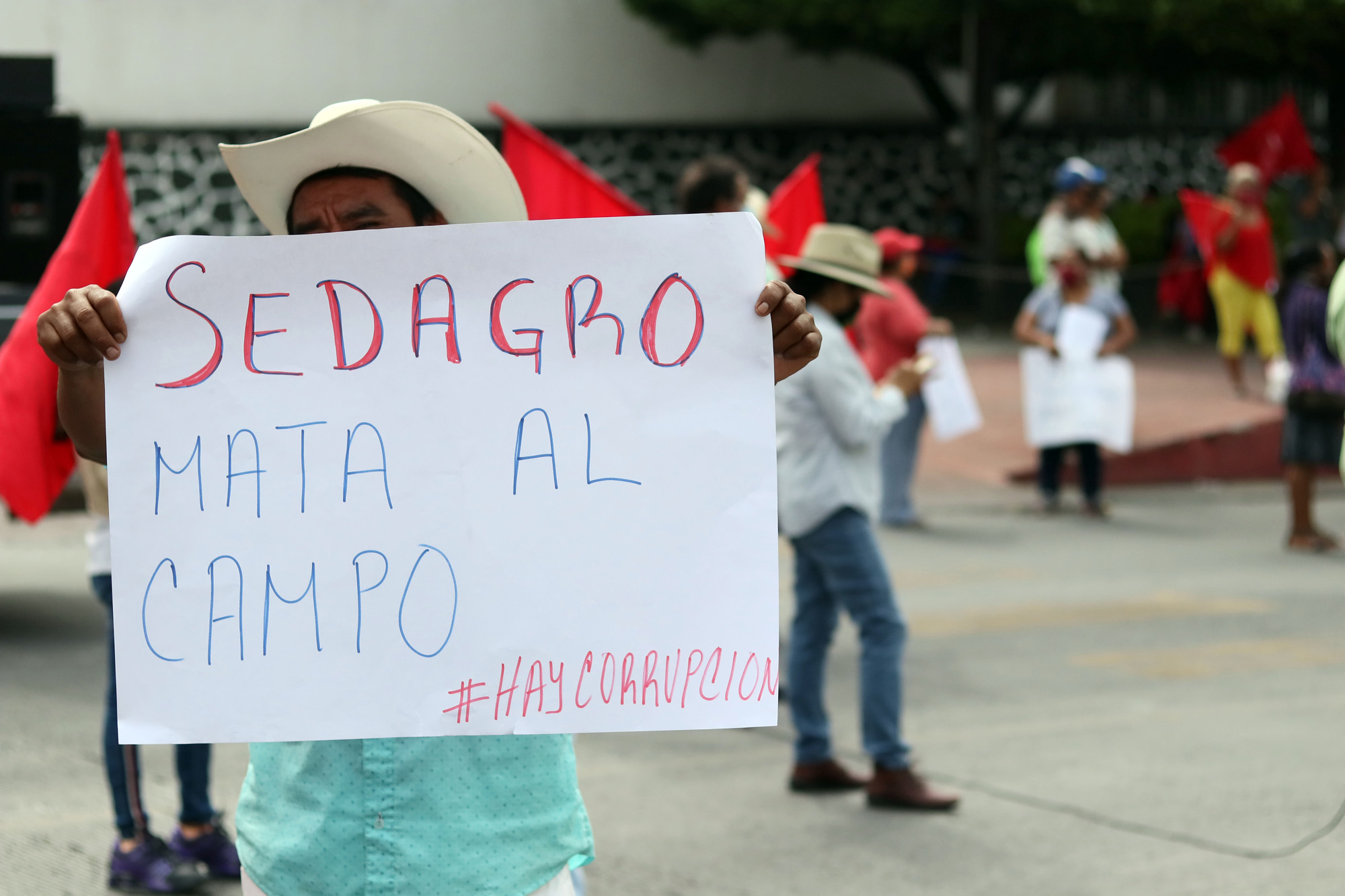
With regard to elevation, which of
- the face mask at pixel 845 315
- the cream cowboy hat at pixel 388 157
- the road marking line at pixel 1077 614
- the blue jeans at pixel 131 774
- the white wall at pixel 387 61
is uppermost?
the white wall at pixel 387 61

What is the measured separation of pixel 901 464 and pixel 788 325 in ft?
29.0

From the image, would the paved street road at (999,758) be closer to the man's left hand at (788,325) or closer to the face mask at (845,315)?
the face mask at (845,315)

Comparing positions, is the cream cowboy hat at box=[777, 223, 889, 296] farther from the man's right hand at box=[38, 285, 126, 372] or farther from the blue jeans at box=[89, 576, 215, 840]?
the man's right hand at box=[38, 285, 126, 372]

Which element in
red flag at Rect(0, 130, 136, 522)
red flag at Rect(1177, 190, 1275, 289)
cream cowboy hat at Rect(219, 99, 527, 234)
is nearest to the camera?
cream cowboy hat at Rect(219, 99, 527, 234)

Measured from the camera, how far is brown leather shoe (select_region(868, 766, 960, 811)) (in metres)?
5.19

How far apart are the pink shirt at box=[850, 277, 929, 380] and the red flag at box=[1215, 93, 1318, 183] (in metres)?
11.3

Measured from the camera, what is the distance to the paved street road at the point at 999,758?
15.3ft

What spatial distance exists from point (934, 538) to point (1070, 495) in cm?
227

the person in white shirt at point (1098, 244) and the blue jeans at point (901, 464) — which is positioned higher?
the person in white shirt at point (1098, 244)

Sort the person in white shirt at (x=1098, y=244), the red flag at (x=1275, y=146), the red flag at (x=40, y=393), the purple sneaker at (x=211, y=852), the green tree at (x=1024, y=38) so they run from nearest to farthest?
the red flag at (x=40, y=393), the purple sneaker at (x=211, y=852), the person in white shirt at (x=1098, y=244), the red flag at (x=1275, y=146), the green tree at (x=1024, y=38)

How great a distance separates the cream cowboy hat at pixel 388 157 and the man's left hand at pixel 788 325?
21.3 inches

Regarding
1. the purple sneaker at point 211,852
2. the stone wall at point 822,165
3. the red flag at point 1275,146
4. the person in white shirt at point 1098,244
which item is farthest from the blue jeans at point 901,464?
the stone wall at point 822,165

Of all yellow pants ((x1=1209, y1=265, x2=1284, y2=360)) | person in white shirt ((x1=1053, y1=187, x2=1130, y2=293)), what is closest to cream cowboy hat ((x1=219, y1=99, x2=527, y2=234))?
person in white shirt ((x1=1053, y1=187, x2=1130, y2=293))

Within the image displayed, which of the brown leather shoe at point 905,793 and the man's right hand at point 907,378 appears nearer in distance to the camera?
the brown leather shoe at point 905,793
